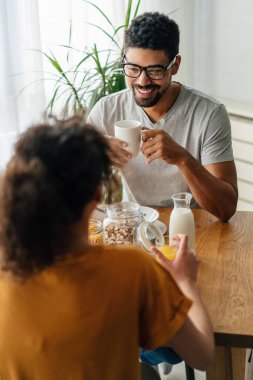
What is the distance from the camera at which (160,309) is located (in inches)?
36.7

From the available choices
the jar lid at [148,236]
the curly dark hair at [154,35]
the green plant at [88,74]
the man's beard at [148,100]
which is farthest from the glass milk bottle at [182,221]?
the green plant at [88,74]

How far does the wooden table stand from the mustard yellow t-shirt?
292 mm

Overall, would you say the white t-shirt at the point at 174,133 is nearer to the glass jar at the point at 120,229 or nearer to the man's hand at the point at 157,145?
the man's hand at the point at 157,145

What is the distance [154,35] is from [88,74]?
828 millimetres

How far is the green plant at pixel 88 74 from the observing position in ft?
8.21

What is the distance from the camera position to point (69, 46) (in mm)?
2488

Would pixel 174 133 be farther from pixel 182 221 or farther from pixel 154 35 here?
pixel 182 221

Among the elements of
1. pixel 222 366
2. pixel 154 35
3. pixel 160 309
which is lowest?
pixel 222 366

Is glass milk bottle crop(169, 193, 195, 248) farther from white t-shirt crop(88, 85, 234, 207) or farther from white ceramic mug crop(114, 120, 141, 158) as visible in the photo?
white t-shirt crop(88, 85, 234, 207)

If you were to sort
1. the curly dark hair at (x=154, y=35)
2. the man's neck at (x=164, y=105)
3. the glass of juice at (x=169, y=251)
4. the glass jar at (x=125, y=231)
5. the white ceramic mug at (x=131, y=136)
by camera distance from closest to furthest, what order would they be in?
the glass of juice at (x=169, y=251) → the glass jar at (x=125, y=231) → the white ceramic mug at (x=131, y=136) → the curly dark hair at (x=154, y=35) → the man's neck at (x=164, y=105)

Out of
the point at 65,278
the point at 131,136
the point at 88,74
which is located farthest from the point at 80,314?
the point at 88,74

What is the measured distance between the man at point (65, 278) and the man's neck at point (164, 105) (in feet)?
3.41

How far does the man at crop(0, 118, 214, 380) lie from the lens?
838mm

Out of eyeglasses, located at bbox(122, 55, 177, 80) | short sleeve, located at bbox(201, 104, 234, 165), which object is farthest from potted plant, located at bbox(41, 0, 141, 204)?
short sleeve, located at bbox(201, 104, 234, 165)
